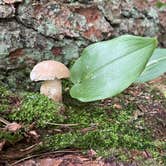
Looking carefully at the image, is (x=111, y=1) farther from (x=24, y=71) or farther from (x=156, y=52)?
(x=156, y=52)

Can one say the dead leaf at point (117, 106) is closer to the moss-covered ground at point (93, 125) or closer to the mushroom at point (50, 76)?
the moss-covered ground at point (93, 125)

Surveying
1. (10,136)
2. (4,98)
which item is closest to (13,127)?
(10,136)

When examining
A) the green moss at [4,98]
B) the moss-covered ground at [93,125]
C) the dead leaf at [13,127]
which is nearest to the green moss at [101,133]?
the moss-covered ground at [93,125]

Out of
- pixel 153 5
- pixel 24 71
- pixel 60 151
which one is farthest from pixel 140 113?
pixel 153 5

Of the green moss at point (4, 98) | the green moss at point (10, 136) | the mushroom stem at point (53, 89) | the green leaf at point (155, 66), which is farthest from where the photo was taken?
the mushroom stem at point (53, 89)

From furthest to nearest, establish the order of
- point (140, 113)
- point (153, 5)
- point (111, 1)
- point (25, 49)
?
point (153, 5) < point (111, 1) < point (25, 49) < point (140, 113)

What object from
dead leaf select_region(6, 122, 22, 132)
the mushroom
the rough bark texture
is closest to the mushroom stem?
the mushroom

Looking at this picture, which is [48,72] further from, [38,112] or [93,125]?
[93,125]
